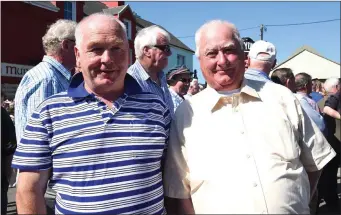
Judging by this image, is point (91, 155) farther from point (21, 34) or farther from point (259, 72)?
point (21, 34)

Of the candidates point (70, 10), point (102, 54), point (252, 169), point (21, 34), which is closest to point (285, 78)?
point (252, 169)

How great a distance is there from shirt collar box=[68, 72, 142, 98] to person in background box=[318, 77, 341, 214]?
4.33 m

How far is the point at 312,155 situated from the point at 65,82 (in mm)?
1906

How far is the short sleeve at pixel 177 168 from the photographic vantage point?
81.3 inches

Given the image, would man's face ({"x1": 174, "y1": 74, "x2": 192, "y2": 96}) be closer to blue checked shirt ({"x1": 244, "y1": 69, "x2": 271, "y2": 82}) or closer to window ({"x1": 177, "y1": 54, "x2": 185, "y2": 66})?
blue checked shirt ({"x1": 244, "y1": 69, "x2": 271, "y2": 82})

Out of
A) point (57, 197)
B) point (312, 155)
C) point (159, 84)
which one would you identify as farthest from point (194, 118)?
point (159, 84)

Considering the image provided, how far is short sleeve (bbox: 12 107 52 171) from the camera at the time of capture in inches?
70.9

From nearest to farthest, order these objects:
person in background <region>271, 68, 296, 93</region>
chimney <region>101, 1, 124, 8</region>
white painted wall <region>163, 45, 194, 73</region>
Answer: person in background <region>271, 68, 296, 93</region> → chimney <region>101, 1, 124, 8</region> → white painted wall <region>163, 45, 194, 73</region>

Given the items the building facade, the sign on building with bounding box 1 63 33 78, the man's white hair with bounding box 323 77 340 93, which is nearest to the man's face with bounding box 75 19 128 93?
the man's white hair with bounding box 323 77 340 93

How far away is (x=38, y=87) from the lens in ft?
8.84

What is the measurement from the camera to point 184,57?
31.7 m

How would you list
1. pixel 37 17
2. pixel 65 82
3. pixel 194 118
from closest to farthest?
pixel 194 118 < pixel 65 82 < pixel 37 17

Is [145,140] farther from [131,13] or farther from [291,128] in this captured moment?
[131,13]

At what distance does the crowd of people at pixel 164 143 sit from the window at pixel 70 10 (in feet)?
56.8
